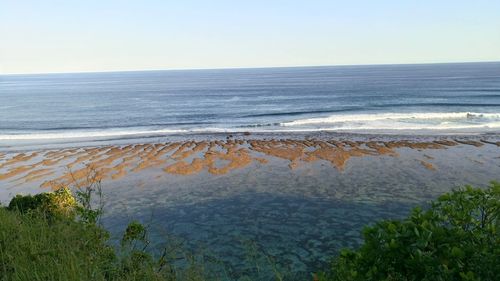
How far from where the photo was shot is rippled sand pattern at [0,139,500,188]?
87.5ft

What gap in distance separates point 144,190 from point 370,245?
19366 millimetres

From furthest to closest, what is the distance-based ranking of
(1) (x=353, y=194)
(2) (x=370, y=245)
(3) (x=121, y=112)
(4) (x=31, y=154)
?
(3) (x=121, y=112) → (4) (x=31, y=154) → (1) (x=353, y=194) → (2) (x=370, y=245)

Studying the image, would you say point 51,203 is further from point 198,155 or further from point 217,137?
point 217,137

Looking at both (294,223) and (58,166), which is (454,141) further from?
(58,166)

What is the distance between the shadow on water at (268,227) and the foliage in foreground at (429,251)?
7.03 m

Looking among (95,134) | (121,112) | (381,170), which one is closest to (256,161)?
(381,170)

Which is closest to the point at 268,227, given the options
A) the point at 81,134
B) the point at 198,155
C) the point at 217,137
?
the point at 198,155

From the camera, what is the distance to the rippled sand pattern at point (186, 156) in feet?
87.5

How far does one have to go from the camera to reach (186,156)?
3145cm

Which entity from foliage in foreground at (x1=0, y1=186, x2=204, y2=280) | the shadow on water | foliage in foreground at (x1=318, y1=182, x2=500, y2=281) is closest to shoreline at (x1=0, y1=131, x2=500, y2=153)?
the shadow on water

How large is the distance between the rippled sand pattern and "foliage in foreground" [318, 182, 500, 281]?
2095 centimetres

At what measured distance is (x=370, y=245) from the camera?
199 inches

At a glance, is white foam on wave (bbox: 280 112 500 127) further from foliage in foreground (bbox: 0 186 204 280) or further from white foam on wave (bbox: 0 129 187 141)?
foliage in foreground (bbox: 0 186 204 280)

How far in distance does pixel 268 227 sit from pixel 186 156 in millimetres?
16713
